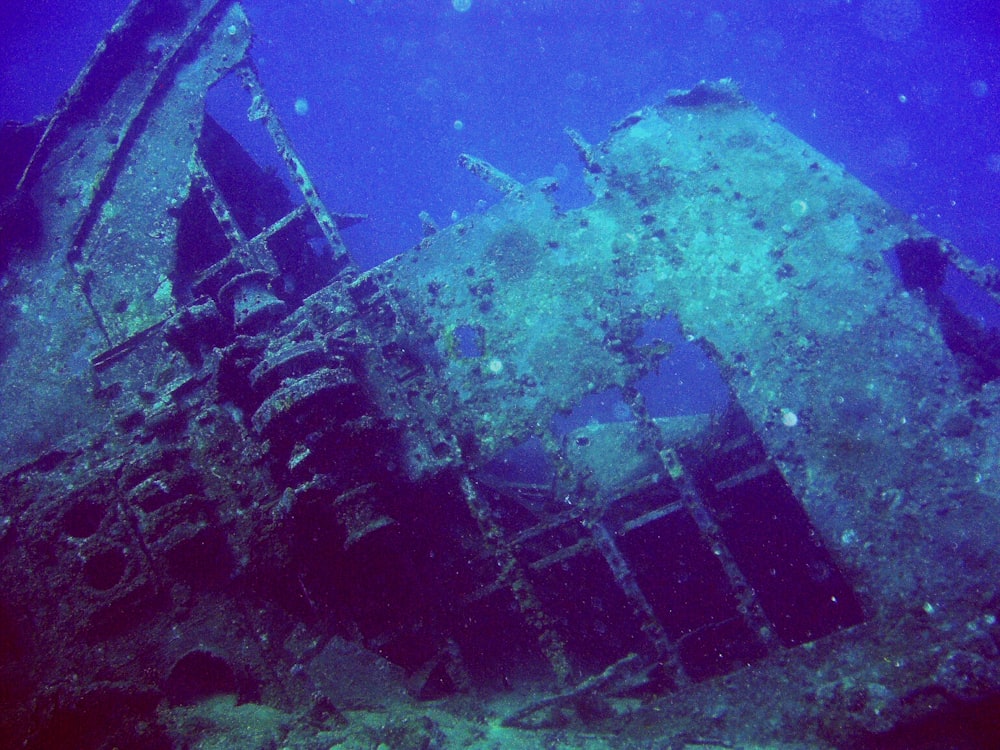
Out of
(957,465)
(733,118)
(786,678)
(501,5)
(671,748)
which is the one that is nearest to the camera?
(671,748)

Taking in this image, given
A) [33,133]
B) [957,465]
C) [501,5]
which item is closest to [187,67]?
[33,133]

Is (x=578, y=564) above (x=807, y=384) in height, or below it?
below

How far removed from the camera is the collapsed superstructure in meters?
3.54

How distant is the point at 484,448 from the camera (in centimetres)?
488

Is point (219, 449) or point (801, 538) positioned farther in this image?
point (801, 538)

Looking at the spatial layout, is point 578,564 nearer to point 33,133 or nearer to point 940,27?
point 33,133

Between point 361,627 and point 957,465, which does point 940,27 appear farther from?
point 361,627

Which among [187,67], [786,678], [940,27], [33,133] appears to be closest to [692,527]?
[786,678]

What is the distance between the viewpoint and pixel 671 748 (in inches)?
125

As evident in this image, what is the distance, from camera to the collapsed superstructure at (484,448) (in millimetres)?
3541

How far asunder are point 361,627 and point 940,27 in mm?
85587

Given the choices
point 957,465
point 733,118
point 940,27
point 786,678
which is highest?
point 940,27

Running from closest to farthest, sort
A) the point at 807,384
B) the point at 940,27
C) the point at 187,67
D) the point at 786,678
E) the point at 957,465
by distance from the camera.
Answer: the point at 786,678 < the point at 957,465 < the point at 807,384 < the point at 187,67 < the point at 940,27

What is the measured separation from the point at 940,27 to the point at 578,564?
83.7 metres
